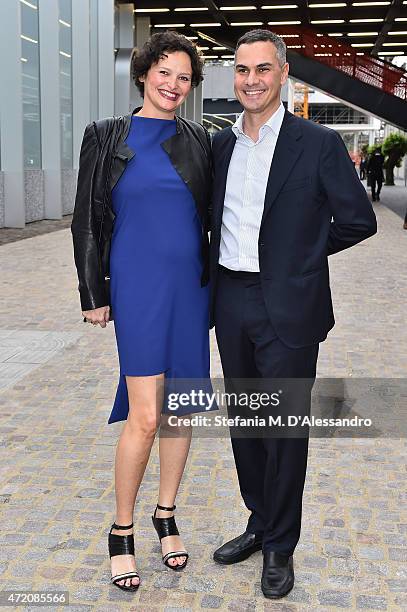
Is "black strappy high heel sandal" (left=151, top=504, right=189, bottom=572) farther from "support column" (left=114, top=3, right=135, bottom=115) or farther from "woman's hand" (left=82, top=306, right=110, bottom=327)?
"support column" (left=114, top=3, right=135, bottom=115)

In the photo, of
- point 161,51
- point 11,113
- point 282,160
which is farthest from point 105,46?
point 282,160

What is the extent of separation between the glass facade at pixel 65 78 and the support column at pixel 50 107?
1068 millimetres

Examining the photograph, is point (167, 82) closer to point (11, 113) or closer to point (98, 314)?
point (98, 314)

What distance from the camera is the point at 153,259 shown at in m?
2.89

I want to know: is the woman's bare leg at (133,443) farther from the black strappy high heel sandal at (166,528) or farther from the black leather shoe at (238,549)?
the black leather shoe at (238,549)

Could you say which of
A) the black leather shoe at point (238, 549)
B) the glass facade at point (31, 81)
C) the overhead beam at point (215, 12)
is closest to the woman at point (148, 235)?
the black leather shoe at point (238, 549)

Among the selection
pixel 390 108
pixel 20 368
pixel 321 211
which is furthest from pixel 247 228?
pixel 390 108

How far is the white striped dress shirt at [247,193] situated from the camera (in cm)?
290

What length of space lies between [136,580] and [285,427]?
2.73 feet

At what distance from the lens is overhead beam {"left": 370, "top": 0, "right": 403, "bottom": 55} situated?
27.9 m

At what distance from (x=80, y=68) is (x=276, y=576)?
2161 cm

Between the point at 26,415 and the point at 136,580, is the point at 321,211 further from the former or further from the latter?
the point at 26,415

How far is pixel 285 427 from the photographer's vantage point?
9.82 ft

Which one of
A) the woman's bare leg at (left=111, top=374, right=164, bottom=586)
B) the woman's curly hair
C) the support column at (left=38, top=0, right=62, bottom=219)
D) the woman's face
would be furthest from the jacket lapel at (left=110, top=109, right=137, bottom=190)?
the support column at (left=38, top=0, right=62, bottom=219)
